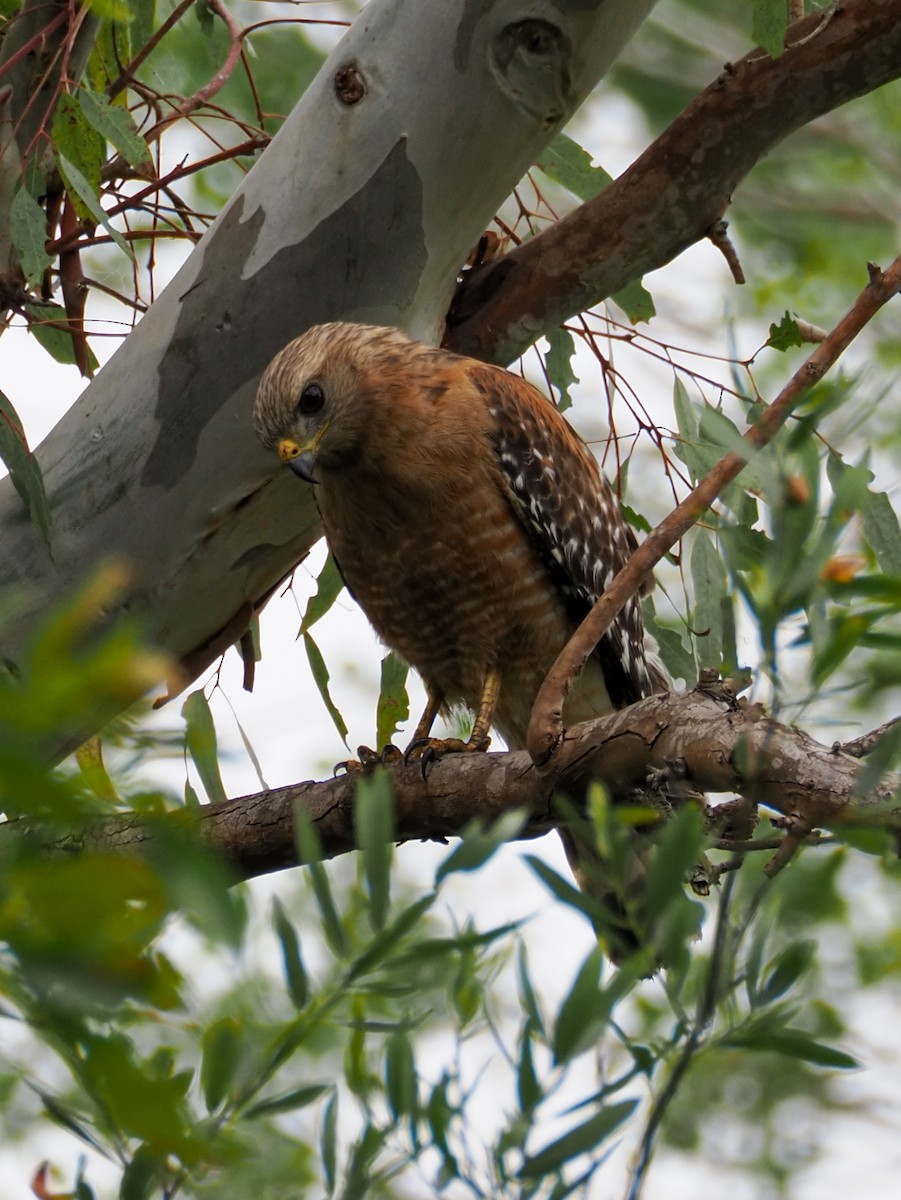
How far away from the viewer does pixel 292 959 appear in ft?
3.56

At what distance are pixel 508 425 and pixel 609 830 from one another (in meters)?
2.14

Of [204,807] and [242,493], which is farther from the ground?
[242,493]

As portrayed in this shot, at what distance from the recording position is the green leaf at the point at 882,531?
280 cm

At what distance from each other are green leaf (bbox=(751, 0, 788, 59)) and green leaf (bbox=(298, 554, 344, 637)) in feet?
5.29

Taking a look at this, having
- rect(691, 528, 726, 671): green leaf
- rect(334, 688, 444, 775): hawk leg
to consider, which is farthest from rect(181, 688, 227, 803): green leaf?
rect(691, 528, 726, 671): green leaf

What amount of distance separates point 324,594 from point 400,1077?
7.89 feet

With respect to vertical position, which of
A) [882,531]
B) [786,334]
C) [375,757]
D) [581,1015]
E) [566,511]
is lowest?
[581,1015]

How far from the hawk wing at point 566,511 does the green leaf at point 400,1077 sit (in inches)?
86.5

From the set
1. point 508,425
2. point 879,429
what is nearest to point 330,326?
point 508,425

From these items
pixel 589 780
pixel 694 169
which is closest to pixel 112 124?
pixel 694 169

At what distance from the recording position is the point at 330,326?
114 inches

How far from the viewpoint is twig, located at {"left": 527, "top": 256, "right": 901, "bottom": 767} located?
6.33 feet

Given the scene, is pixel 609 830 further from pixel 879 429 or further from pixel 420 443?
pixel 879 429

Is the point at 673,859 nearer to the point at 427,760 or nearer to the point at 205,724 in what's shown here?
the point at 427,760
